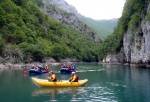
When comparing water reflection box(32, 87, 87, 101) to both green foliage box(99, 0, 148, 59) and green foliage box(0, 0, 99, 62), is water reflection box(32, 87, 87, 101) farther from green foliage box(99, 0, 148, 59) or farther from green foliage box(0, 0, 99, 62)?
green foliage box(99, 0, 148, 59)

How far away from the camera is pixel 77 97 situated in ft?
71.3

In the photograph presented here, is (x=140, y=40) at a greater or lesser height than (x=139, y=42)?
greater

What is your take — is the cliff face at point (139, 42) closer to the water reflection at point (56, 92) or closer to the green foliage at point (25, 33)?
the green foliage at point (25, 33)

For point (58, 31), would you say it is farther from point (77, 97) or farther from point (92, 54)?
point (77, 97)

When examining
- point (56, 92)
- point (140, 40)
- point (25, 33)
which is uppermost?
point (25, 33)

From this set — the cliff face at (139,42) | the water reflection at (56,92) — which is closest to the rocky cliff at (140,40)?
the cliff face at (139,42)

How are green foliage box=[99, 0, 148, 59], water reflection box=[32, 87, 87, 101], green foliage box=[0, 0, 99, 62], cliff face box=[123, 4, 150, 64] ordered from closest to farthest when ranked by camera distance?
water reflection box=[32, 87, 87, 101], cliff face box=[123, 4, 150, 64], green foliage box=[99, 0, 148, 59], green foliage box=[0, 0, 99, 62]

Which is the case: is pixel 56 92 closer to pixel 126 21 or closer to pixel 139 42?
pixel 139 42

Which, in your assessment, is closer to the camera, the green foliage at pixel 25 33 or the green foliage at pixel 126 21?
the green foliage at pixel 126 21

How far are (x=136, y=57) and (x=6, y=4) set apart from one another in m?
47.9

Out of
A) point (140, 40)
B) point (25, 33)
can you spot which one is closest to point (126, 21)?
point (140, 40)

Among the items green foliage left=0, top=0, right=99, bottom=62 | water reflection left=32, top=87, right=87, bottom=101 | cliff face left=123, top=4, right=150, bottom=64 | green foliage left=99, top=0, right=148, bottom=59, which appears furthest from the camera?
green foliage left=0, top=0, right=99, bottom=62

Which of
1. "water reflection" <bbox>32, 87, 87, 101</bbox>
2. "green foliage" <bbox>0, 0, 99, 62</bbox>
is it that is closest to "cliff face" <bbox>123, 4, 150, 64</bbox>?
"green foliage" <bbox>0, 0, 99, 62</bbox>

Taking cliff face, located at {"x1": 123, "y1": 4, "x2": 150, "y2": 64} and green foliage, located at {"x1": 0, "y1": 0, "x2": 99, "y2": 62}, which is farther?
green foliage, located at {"x1": 0, "y1": 0, "x2": 99, "y2": 62}
